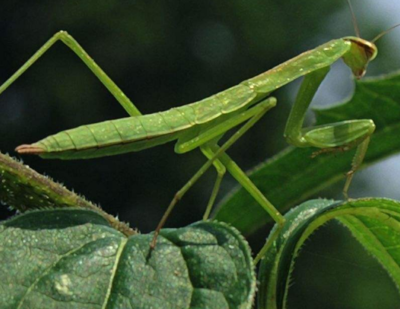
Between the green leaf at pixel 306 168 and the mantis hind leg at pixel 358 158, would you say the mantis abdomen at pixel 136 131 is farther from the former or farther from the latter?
the mantis hind leg at pixel 358 158

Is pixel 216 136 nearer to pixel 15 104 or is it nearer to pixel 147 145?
pixel 147 145

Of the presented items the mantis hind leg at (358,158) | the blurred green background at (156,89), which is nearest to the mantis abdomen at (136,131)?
the mantis hind leg at (358,158)

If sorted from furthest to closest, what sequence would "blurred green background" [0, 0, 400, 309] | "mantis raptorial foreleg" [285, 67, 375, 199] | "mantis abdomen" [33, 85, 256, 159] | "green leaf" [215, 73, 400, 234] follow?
"blurred green background" [0, 0, 400, 309] < "mantis raptorial foreleg" [285, 67, 375, 199] < "green leaf" [215, 73, 400, 234] < "mantis abdomen" [33, 85, 256, 159]

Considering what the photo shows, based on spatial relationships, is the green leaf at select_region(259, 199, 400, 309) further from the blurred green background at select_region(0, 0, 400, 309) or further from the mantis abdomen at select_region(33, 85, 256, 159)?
the blurred green background at select_region(0, 0, 400, 309)

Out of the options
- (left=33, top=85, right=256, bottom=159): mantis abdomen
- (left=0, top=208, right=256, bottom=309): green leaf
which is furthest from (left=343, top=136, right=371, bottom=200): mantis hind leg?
(left=0, top=208, right=256, bottom=309): green leaf

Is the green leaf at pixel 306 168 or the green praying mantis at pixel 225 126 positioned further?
the green leaf at pixel 306 168

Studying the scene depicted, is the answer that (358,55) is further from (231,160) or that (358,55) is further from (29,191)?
(29,191)

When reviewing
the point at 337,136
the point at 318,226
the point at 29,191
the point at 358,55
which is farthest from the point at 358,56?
the point at 29,191
